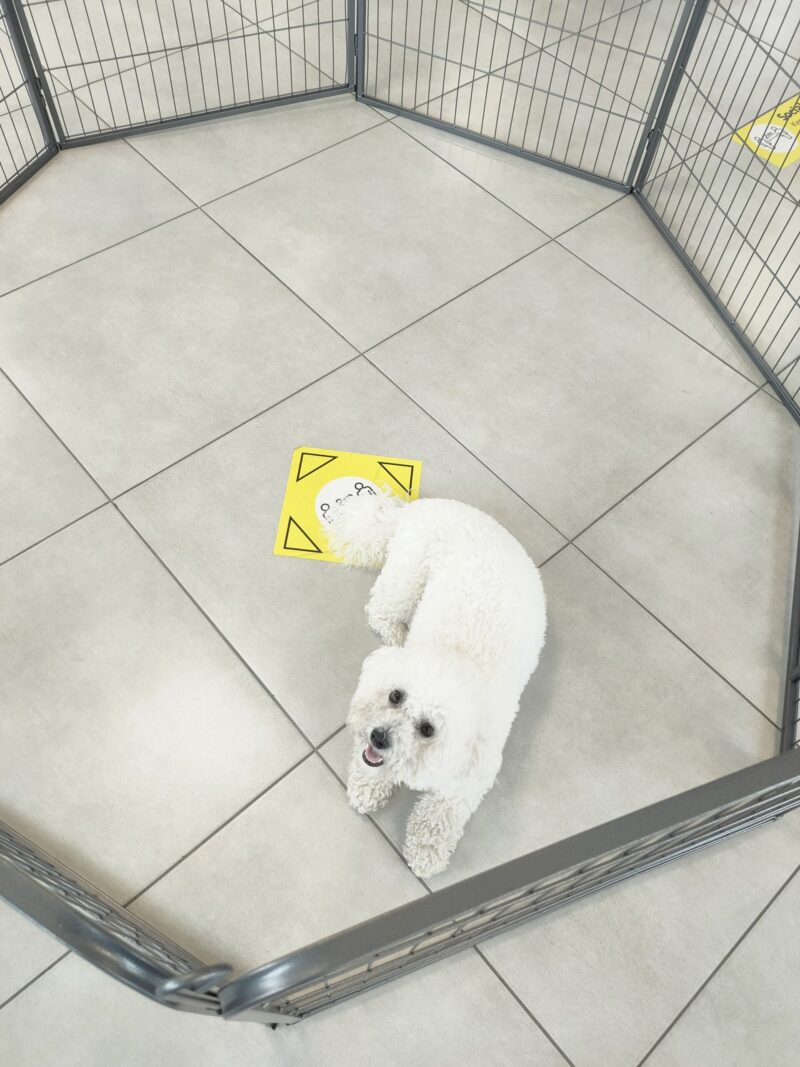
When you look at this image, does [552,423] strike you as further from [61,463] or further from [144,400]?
[61,463]

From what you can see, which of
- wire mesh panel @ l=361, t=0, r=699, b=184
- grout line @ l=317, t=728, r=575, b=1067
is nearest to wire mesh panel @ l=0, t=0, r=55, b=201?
wire mesh panel @ l=361, t=0, r=699, b=184

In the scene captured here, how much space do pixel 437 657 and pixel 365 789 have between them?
1.40 feet

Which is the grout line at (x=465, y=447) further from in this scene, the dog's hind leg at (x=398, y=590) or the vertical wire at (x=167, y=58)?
the vertical wire at (x=167, y=58)

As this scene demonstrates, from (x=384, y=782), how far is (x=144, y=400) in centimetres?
128

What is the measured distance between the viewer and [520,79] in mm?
3150

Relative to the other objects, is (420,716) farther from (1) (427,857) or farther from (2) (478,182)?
(2) (478,182)

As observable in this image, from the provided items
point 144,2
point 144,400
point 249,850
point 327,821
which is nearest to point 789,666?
point 327,821

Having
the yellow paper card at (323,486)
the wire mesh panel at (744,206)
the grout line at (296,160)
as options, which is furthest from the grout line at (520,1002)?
the grout line at (296,160)

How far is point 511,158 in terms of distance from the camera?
2.85 meters

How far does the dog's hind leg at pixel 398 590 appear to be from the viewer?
1.63 metres

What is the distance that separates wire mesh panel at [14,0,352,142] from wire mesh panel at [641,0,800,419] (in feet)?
4.39

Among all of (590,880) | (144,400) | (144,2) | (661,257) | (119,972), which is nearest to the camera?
(119,972)

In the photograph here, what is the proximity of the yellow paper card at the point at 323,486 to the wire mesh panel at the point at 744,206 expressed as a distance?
4.09 feet

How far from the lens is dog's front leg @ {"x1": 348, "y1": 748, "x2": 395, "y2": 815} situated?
154 centimetres
